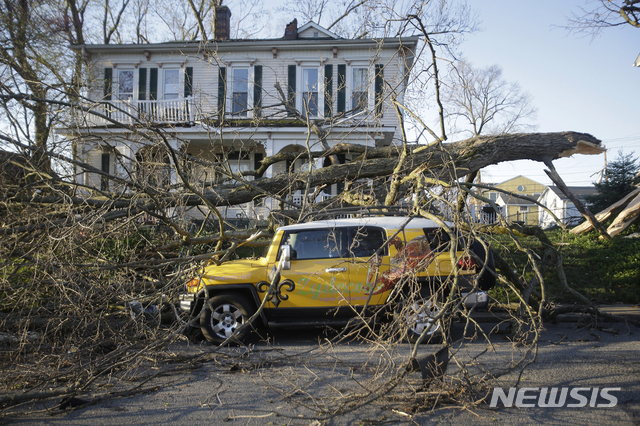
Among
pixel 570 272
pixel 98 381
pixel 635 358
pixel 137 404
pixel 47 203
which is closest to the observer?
pixel 137 404

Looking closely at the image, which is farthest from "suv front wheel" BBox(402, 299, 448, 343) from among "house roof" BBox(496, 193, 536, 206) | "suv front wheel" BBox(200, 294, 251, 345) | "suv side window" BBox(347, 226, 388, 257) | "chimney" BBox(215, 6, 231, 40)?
"chimney" BBox(215, 6, 231, 40)

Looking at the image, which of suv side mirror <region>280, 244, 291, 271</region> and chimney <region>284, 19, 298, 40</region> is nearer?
suv side mirror <region>280, 244, 291, 271</region>

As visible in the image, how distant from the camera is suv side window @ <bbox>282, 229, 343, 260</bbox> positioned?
614cm

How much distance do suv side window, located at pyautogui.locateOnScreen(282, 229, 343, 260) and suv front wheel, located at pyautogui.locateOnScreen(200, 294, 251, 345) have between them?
3.38ft

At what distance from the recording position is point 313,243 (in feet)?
20.3

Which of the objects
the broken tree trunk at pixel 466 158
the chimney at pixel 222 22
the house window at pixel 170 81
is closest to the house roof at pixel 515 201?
the broken tree trunk at pixel 466 158

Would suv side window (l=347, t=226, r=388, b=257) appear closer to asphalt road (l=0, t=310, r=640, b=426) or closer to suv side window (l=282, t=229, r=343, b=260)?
suv side window (l=282, t=229, r=343, b=260)

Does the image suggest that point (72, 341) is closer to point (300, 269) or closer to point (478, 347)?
point (300, 269)

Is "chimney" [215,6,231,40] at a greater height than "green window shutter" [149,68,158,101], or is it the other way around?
"chimney" [215,6,231,40]

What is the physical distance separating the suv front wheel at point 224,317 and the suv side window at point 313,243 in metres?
1.03

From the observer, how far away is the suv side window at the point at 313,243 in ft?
20.1

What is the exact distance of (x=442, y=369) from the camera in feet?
12.0

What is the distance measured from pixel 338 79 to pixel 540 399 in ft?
48.9

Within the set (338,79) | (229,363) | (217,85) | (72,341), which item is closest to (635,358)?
(229,363)
